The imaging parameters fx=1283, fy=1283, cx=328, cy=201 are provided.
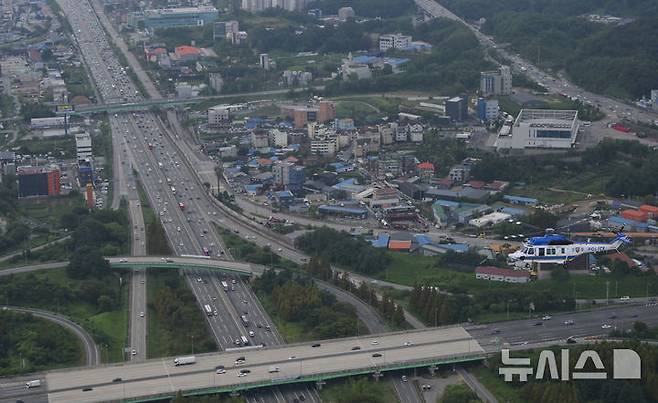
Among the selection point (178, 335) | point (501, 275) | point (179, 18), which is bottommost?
point (178, 335)

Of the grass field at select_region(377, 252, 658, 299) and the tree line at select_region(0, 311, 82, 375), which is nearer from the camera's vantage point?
the tree line at select_region(0, 311, 82, 375)

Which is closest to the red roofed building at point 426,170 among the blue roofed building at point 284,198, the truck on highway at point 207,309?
the blue roofed building at point 284,198

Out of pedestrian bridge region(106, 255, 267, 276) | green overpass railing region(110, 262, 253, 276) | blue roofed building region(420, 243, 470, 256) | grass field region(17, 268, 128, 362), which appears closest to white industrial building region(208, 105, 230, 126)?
pedestrian bridge region(106, 255, 267, 276)

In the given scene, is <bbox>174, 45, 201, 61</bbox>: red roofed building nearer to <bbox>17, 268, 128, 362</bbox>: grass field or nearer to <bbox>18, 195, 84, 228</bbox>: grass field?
<bbox>18, 195, 84, 228</bbox>: grass field

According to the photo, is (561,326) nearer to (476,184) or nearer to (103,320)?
(103,320)

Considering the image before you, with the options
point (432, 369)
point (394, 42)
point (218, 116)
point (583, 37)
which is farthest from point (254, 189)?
point (583, 37)
